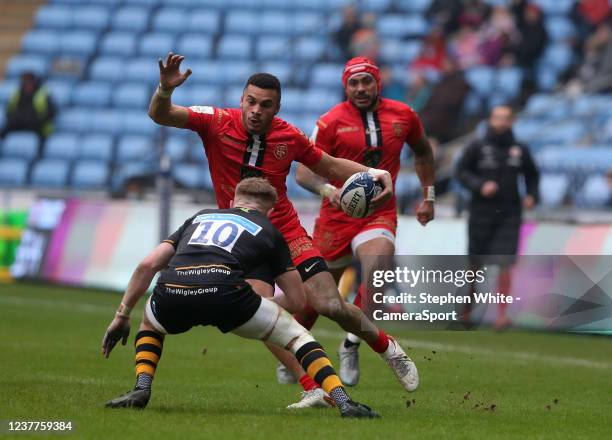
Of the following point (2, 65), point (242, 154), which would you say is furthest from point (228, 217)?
point (2, 65)

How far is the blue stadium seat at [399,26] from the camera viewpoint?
2495 cm

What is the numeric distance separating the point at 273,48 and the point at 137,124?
313 cm

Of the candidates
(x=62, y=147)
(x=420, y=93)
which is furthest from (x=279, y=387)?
(x=62, y=147)

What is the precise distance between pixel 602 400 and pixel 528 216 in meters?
7.17

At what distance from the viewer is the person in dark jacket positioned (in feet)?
50.7

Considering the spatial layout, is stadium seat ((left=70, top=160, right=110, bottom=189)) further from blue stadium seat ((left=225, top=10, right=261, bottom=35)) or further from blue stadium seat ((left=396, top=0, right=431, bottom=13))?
blue stadium seat ((left=396, top=0, right=431, bottom=13))

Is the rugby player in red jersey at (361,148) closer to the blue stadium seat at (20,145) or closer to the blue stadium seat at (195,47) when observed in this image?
the blue stadium seat at (20,145)

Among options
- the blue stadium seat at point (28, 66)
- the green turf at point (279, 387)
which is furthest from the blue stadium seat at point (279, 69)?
the green turf at point (279, 387)

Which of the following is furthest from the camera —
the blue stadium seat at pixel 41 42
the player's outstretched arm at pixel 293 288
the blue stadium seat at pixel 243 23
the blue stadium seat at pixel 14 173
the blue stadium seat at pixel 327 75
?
the blue stadium seat at pixel 41 42

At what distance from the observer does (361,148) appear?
10.6 meters

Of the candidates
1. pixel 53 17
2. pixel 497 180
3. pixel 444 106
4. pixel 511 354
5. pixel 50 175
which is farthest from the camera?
pixel 53 17

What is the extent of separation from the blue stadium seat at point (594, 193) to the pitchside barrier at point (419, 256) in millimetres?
1317

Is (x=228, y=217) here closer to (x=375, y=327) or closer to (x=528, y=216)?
(x=375, y=327)

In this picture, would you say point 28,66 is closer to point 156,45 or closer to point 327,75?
point 156,45
